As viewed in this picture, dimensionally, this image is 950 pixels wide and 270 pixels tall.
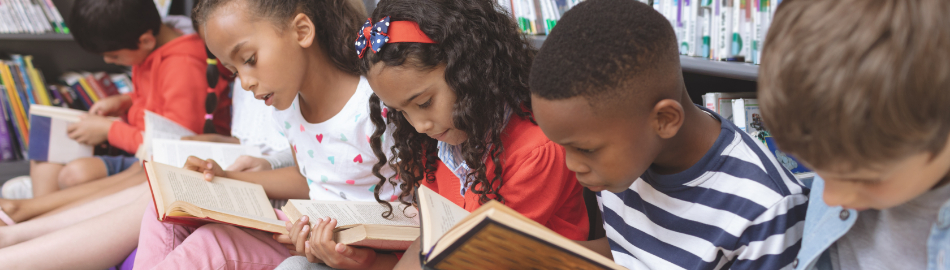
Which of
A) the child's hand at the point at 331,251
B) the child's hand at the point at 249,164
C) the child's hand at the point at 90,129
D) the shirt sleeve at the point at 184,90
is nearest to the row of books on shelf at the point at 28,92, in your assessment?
the child's hand at the point at 90,129

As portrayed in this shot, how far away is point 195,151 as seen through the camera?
144 centimetres

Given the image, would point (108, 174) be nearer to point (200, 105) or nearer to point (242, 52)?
point (200, 105)

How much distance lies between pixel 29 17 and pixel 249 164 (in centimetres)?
146

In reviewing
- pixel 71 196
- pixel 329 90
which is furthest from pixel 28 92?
pixel 329 90

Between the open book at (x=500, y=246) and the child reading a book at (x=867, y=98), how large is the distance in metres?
0.21

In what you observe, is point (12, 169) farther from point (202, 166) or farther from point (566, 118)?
point (566, 118)

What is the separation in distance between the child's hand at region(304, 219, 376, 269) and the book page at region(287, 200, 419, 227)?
0.03m

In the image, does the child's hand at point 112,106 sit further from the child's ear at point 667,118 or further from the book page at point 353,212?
the child's ear at point 667,118

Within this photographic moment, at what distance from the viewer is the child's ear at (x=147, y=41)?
70.6 inches

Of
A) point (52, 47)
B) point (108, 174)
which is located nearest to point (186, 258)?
Result: point (108, 174)

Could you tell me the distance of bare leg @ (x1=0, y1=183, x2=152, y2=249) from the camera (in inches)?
49.7

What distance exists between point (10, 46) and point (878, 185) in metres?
2.82

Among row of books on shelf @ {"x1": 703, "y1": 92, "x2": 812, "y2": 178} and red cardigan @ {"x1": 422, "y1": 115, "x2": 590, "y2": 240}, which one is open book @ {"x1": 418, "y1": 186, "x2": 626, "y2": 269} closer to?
red cardigan @ {"x1": 422, "y1": 115, "x2": 590, "y2": 240}

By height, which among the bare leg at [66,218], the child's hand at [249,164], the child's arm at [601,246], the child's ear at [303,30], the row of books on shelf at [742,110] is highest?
the child's ear at [303,30]
